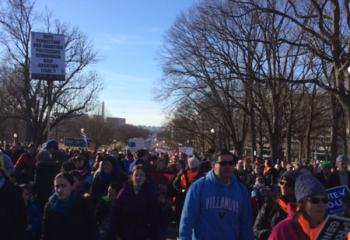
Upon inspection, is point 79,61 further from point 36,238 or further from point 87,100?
point 36,238

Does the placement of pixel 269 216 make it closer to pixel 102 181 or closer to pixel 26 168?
pixel 102 181

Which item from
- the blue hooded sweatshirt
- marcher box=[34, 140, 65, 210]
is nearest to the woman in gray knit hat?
the blue hooded sweatshirt

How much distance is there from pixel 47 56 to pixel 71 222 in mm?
12098

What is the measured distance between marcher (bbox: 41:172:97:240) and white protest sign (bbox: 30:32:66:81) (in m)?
11.7

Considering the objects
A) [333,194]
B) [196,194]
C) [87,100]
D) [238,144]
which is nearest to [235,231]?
[196,194]

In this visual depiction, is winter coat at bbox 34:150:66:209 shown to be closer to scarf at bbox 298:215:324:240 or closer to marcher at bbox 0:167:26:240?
marcher at bbox 0:167:26:240

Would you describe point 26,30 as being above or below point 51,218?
above

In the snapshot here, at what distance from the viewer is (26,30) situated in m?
43.4

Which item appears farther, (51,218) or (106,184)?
(106,184)

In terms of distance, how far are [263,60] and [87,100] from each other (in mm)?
20012

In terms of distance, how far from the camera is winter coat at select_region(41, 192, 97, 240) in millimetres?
5355

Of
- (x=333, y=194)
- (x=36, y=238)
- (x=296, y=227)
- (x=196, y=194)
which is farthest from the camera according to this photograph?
(x=36, y=238)

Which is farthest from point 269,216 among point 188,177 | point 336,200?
point 188,177

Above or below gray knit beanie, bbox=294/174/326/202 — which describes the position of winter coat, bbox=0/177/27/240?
below
